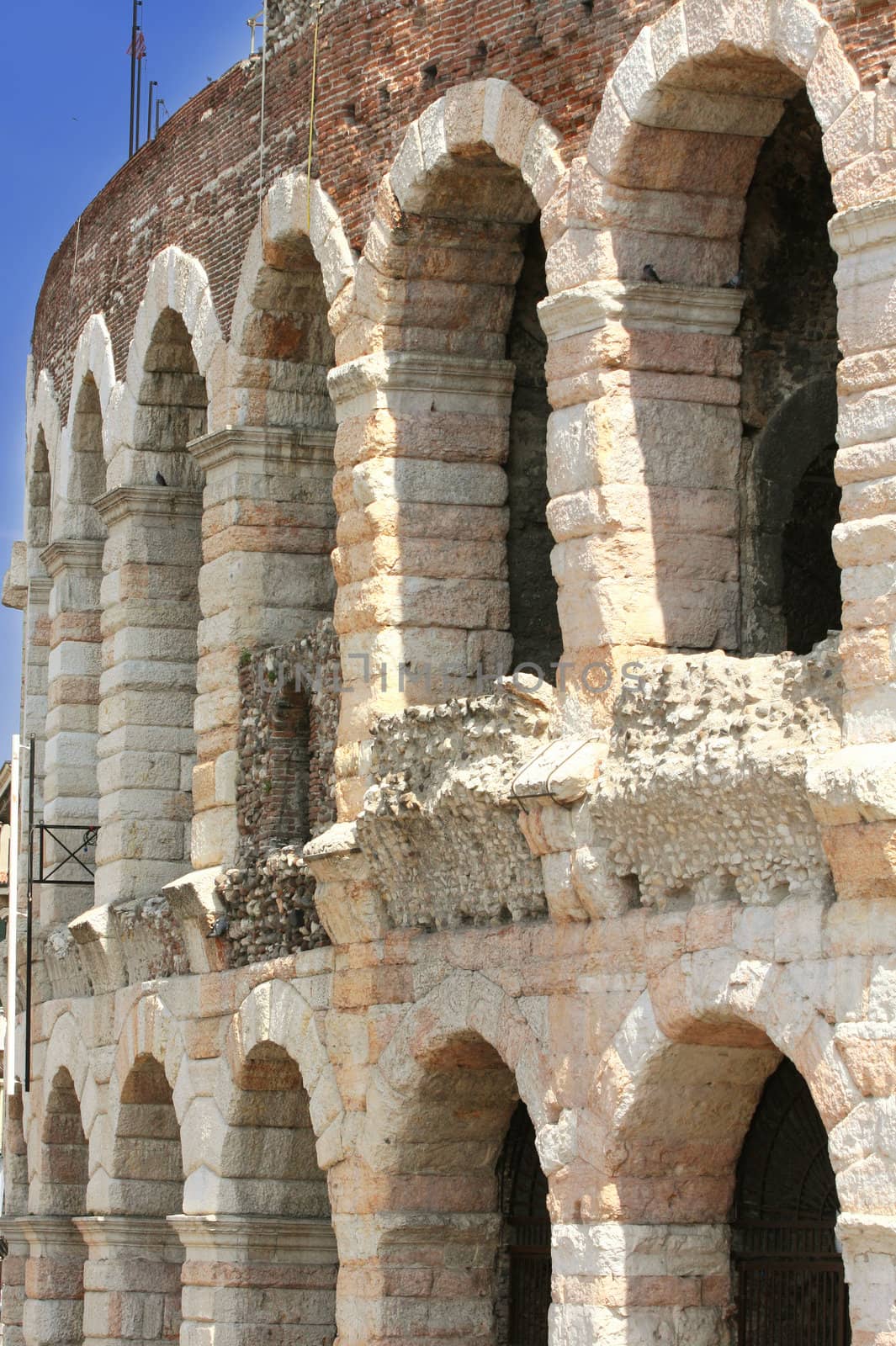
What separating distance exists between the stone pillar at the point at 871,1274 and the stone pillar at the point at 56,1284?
9690 millimetres

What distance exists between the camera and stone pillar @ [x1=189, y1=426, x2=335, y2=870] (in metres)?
17.5

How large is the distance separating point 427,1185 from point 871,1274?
399 cm

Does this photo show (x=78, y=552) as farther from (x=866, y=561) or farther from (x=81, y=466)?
(x=866, y=561)

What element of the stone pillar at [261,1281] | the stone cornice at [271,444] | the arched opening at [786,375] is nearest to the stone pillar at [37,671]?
the stone cornice at [271,444]

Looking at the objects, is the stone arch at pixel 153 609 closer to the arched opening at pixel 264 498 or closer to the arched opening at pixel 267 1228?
the arched opening at pixel 264 498

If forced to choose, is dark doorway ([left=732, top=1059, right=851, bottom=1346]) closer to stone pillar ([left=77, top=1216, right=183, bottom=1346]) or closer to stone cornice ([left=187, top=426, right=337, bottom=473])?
stone cornice ([left=187, top=426, right=337, bottom=473])

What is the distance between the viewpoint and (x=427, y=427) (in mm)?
15688

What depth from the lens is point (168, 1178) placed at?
19.0 meters

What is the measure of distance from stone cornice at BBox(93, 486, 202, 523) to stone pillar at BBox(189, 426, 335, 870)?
5.27 ft

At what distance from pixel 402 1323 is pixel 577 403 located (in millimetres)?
4807

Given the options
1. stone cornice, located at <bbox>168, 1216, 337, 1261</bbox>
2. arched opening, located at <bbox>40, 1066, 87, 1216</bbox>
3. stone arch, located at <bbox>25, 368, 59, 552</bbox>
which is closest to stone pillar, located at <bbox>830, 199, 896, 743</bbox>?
stone cornice, located at <bbox>168, 1216, 337, 1261</bbox>

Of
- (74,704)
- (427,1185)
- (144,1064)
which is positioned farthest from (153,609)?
(427,1185)

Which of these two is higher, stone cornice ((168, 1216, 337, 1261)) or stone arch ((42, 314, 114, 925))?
stone arch ((42, 314, 114, 925))

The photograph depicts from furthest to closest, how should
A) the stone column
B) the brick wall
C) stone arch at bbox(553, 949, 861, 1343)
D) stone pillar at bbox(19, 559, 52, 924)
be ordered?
stone pillar at bbox(19, 559, 52, 924)
the brick wall
stone arch at bbox(553, 949, 861, 1343)
the stone column
